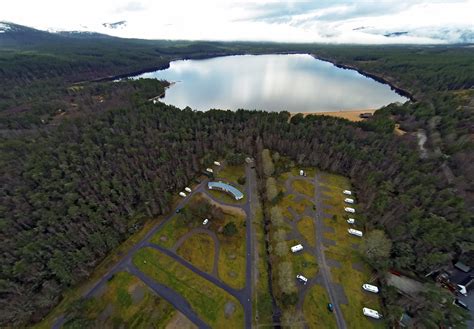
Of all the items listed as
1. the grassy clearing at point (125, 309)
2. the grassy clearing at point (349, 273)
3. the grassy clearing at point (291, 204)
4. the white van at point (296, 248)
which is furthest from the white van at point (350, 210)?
the grassy clearing at point (125, 309)

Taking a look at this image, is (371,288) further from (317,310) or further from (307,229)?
(307,229)

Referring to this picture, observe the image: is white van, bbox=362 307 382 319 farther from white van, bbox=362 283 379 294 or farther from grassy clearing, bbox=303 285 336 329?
grassy clearing, bbox=303 285 336 329

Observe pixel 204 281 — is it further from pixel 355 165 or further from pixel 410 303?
pixel 355 165

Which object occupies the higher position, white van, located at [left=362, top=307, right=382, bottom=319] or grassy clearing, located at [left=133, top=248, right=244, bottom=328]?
white van, located at [left=362, top=307, right=382, bottom=319]

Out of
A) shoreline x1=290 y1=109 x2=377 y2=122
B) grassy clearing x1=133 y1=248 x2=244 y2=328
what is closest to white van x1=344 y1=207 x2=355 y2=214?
grassy clearing x1=133 y1=248 x2=244 y2=328

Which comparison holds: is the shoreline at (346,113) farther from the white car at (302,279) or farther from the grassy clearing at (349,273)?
the white car at (302,279)

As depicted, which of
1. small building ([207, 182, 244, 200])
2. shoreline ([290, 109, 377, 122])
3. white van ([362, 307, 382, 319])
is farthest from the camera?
shoreline ([290, 109, 377, 122])

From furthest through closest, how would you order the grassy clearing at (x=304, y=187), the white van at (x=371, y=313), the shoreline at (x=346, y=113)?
the shoreline at (x=346, y=113) < the grassy clearing at (x=304, y=187) < the white van at (x=371, y=313)
